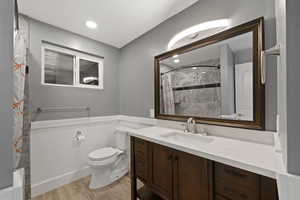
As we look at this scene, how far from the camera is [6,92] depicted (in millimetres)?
434

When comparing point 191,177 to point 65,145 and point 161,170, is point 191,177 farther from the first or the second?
point 65,145

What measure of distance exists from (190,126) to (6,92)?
4.83 ft

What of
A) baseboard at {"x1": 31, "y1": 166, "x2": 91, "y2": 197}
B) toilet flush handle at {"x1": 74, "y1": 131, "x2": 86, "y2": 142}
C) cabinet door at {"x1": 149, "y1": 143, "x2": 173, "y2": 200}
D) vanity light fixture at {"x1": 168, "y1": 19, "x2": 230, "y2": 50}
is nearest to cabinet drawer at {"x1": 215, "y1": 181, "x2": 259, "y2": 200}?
cabinet door at {"x1": 149, "y1": 143, "x2": 173, "y2": 200}

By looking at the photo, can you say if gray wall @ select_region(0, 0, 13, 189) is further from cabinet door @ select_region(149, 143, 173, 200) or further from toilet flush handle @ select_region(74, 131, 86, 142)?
toilet flush handle @ select_region(74, 131, 86, 142)

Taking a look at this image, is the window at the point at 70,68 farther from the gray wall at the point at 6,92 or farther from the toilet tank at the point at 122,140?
the gray wall at the point at 6,92

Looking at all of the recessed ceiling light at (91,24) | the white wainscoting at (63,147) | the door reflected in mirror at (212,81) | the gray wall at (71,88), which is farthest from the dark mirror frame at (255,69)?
the gray wall at (71,88)

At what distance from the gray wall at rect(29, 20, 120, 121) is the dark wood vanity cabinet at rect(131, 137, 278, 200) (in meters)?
1.24

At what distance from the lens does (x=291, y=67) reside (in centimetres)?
42

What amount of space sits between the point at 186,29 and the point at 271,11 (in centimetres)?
79

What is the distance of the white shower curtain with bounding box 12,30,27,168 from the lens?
1248 mm

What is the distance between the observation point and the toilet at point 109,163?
5.99 ft

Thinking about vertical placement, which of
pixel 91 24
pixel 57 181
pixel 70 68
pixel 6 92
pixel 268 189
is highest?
pixel 91 24

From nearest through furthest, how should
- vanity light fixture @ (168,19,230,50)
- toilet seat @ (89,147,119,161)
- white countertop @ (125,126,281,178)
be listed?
1. white countertop @ (125,126,281,178)
2. vanity light fixture @ (168,19,230,50)
3. toilet seat @ (89,147,119,161)

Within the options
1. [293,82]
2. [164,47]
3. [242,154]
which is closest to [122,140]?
[164,47]
